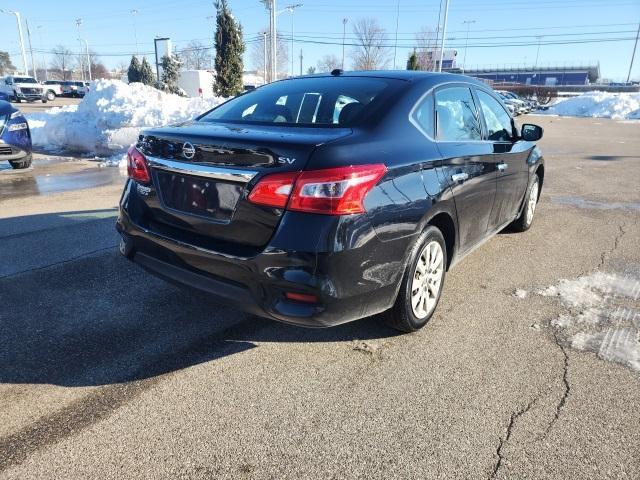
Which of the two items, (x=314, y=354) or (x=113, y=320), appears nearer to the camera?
(x=314, y=354)

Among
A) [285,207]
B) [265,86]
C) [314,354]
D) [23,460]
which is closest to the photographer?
[23,460]

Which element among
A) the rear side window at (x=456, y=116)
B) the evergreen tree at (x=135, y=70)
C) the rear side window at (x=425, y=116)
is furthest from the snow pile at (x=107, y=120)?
the evergreen tree at (x=135, y=70)

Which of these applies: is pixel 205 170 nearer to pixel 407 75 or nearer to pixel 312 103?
pixel 312 103

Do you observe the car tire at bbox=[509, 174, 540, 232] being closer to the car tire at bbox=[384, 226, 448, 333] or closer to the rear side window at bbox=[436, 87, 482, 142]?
the rear side window at bbox=[436, 87, 482, 142]

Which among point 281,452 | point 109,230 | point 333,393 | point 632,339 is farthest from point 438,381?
point 109,230

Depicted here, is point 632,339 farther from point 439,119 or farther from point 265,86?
point 265,86

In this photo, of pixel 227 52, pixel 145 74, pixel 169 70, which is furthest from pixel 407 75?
pixel 145 74

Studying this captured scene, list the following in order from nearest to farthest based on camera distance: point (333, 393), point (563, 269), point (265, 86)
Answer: point (333, 393) → point (265, 86) → point (563, 269)

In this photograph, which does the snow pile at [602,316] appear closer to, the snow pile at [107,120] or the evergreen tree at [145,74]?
the snow pile at [107,120]

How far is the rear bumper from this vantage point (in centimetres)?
241

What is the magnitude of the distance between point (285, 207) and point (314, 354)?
1.08 meters

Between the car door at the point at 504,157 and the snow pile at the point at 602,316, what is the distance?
0.82 metres

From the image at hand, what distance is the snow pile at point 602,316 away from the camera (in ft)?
10.5

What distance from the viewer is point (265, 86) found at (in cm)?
404
